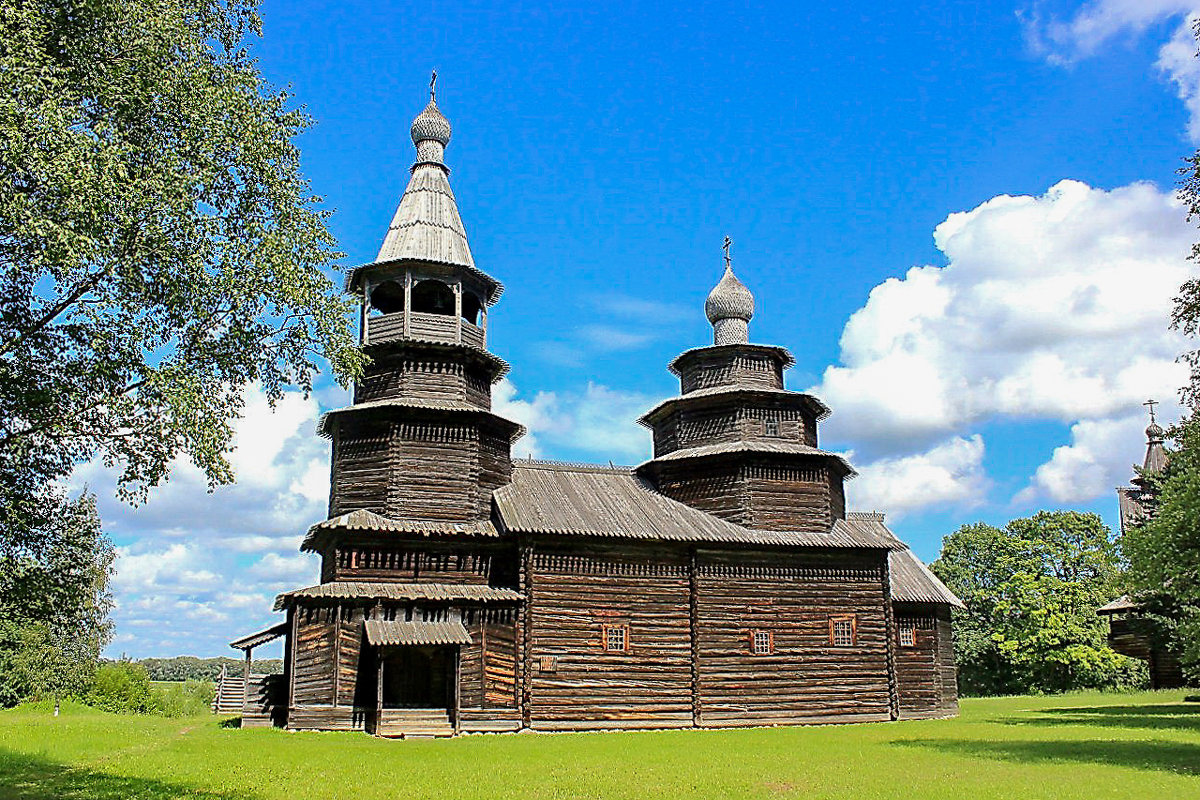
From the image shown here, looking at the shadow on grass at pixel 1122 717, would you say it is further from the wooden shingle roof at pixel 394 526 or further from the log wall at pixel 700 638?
the wooden shingle roof at pixel 394 526

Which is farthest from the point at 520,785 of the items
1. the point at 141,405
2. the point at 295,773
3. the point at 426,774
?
the point at 141,405

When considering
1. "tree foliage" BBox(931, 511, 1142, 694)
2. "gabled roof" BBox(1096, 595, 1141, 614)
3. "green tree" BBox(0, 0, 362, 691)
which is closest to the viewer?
"green tree" BBox(0, 0, 362, 691)

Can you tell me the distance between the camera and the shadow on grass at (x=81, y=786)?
15023 mm

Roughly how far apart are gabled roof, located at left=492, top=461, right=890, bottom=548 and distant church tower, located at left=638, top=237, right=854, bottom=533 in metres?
0.80

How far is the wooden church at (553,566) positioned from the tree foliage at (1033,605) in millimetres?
22865

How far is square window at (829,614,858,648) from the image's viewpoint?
116ft

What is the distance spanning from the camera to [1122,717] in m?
33.2

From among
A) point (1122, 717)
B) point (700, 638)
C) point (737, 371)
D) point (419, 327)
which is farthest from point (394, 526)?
point (1122, 717)

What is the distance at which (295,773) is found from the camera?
1864 cm

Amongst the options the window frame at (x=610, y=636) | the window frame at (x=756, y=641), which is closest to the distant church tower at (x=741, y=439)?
the window frame at (x=756, y=641)

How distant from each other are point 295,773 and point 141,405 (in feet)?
25.5

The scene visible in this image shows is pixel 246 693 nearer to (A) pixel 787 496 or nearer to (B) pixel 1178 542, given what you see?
(A) pixel 787 496

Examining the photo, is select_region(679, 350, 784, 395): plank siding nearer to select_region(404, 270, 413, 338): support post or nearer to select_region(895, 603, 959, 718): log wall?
select_region(895, 603, 959, 718): log wall

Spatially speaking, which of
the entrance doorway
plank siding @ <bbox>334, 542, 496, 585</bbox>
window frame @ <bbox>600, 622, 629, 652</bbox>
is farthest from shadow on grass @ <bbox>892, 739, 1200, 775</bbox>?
plank siding @ <bbox>334, 542, 496, 585</bbox>
